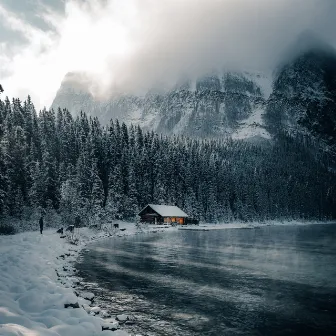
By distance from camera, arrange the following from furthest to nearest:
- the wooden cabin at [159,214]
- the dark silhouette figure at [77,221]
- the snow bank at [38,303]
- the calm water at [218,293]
→ the wooden cabin at [159,214], the dark silhouette figure at [77,221], the calm water at [218,293], the snow bank at [38,303]

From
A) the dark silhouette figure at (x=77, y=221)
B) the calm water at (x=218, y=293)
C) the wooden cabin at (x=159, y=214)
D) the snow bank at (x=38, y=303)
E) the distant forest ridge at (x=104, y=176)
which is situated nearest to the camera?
the snow bank at (x=38, y=303)

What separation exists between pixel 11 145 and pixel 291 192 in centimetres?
12712

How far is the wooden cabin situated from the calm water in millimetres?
55285

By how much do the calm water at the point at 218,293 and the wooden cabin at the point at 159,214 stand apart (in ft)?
181

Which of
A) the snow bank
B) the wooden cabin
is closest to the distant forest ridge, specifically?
the wooden cabin

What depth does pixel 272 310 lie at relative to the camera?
1554cm

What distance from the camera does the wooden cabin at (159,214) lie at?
86.8 m

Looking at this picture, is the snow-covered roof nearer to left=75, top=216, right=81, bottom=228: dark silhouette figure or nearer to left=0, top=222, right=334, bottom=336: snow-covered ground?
left=75, top=216, right=81, bottom=228: dark silhouette figure

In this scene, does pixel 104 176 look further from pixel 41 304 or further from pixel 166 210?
pixel 41 304

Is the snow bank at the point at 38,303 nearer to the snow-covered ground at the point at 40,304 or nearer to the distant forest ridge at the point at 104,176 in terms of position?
the snow-covered ground at the point at 40,304

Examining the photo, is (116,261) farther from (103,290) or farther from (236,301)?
(236,301)

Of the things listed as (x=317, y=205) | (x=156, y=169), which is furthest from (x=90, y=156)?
(x=317, y=205)

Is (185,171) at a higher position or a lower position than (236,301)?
higher

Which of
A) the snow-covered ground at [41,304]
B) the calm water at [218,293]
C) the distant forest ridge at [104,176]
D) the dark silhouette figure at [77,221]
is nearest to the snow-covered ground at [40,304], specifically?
the snow-covered ground at [41,304]
